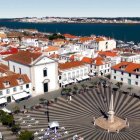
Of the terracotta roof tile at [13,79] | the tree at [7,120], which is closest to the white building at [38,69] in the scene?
the terracotta roof tile at [13,79]

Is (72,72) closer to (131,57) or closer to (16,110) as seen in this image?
(16,110)

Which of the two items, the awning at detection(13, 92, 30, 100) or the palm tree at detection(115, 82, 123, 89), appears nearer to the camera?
the awning at detection(13, 92, 30, 100)

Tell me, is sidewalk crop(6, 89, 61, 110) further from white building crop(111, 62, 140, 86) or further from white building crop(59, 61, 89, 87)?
white building crop(111, 62, 140, 86)

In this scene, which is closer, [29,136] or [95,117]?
[29,136]

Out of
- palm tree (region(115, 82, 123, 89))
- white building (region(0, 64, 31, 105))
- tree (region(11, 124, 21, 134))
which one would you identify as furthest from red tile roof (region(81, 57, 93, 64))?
tree (region(11, 124, 21, 134))

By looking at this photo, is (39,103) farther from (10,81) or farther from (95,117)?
(95,117)

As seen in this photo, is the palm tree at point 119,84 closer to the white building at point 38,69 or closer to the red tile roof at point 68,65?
the red tile roof at point 68,65

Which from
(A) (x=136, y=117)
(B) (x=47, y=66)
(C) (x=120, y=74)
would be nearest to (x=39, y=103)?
(B) (x=47, y=66)

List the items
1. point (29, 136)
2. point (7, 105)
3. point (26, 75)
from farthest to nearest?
point (26, 75) < point (7, 105) < point (29, 136)
